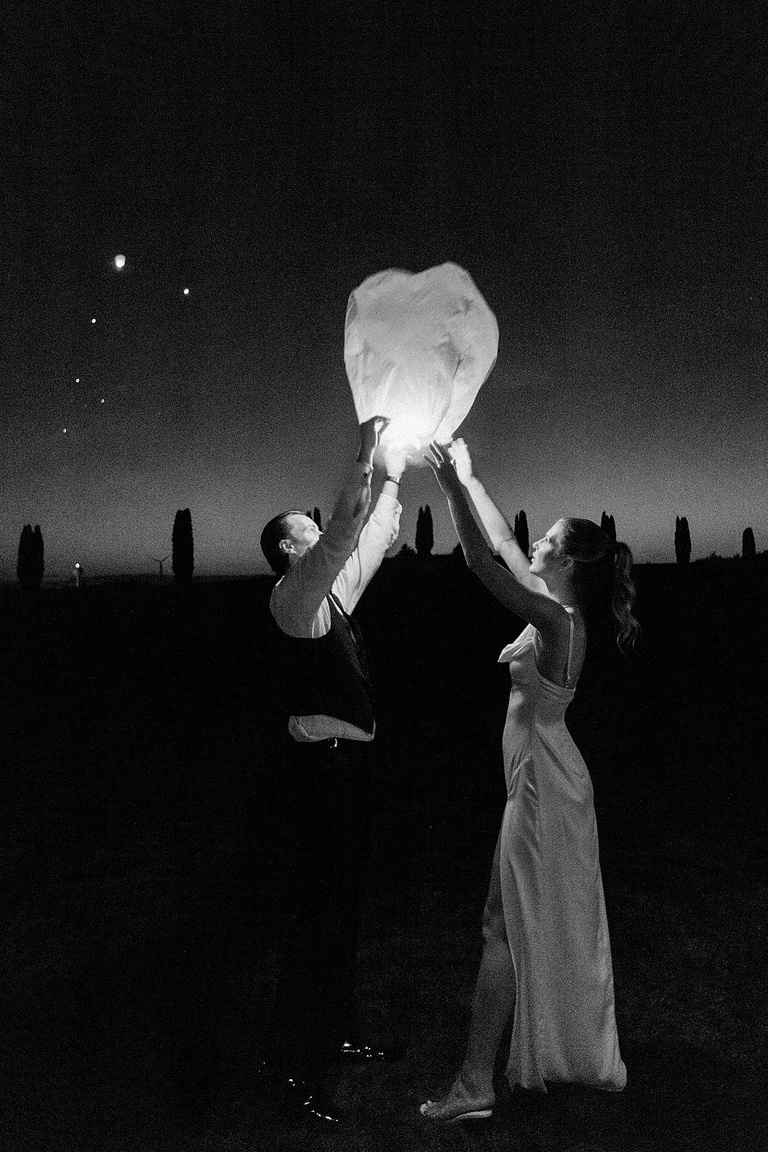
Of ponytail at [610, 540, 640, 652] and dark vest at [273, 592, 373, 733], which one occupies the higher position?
ponytail at [610, 540, 640, 652]

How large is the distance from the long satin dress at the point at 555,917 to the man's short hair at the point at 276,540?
3.72ft

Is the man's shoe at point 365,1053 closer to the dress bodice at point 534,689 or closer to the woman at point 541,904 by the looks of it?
the woman at point 541,904

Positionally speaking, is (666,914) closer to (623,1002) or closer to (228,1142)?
(623,1002)

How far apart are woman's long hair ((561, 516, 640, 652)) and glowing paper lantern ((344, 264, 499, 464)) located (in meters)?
0.69

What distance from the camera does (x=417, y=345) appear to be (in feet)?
8.68

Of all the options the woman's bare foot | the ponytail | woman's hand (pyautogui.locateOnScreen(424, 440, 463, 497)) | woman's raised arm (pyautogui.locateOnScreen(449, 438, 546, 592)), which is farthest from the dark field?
woman's hand (pyautogui.locateOnScreen(424, 440, 463, 497))

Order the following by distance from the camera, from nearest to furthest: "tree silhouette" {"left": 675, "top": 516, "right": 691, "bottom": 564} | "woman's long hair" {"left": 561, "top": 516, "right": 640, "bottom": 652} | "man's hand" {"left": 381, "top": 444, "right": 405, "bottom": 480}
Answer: "man's hand" {"left": 381, "top": 444, "right": 405, "bottom": 480}
"woman's long hair" {"left": 561, "top": 516, "right": 640, "bottom": 652}
"tree silhouette" {"left": 675, "top": 516, "right": 691, "bottom": 564}

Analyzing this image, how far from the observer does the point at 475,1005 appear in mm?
2852

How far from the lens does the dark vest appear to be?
9.77ft

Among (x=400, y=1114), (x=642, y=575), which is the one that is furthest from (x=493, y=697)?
(x=642, y=575)

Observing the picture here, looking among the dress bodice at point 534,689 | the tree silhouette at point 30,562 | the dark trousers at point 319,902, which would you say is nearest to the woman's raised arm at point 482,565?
the dress bodice at point 534,689

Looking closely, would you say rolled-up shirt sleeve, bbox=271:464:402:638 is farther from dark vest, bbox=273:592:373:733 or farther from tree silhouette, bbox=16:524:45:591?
tree silhouette, bbox=16:524:45:591

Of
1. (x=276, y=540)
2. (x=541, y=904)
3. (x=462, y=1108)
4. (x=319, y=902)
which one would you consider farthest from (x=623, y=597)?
(x=462, y=1108)

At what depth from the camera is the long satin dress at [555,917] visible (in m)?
2.78
